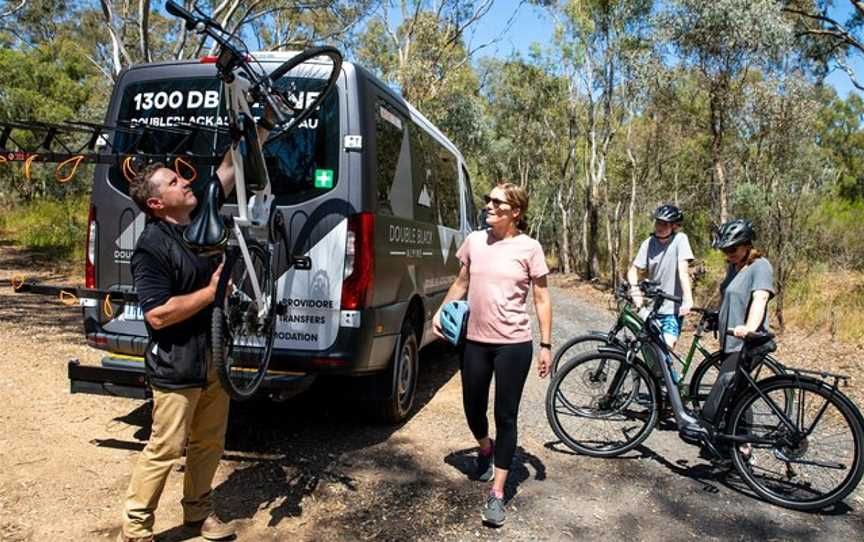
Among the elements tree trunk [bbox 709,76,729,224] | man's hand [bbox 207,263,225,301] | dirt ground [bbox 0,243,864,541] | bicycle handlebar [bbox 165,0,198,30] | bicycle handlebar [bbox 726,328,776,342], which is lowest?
dirt ground [bbox 0,243,864,541]

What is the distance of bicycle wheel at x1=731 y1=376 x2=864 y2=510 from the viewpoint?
12.7 feet

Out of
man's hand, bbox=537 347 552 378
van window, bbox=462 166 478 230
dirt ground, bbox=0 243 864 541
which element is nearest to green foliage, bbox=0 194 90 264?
van window, bbox=462 166 478 230

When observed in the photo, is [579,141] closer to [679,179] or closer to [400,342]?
[679,179]

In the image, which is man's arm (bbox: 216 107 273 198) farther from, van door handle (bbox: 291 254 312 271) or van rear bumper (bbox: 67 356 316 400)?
van rear bumper (bbox: 67 356 316 400)

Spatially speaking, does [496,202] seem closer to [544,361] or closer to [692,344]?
[544,361]

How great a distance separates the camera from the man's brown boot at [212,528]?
3203 mm

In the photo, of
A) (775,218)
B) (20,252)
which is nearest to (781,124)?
(775,218)

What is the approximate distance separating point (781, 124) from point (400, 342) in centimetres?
1307

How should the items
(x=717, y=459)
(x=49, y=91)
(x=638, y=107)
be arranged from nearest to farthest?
(x=717, y=459), (x=638, y=107), (x=49, y=91)

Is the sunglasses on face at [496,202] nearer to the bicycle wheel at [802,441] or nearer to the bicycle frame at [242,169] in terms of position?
the bicycle frame at [242,169]

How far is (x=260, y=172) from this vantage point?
142 inches

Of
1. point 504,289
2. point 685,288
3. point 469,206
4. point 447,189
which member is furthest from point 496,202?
point 469,206

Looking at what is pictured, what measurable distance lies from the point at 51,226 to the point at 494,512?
18.7 m

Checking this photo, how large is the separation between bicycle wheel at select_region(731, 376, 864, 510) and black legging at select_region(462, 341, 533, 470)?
5.30 ft
